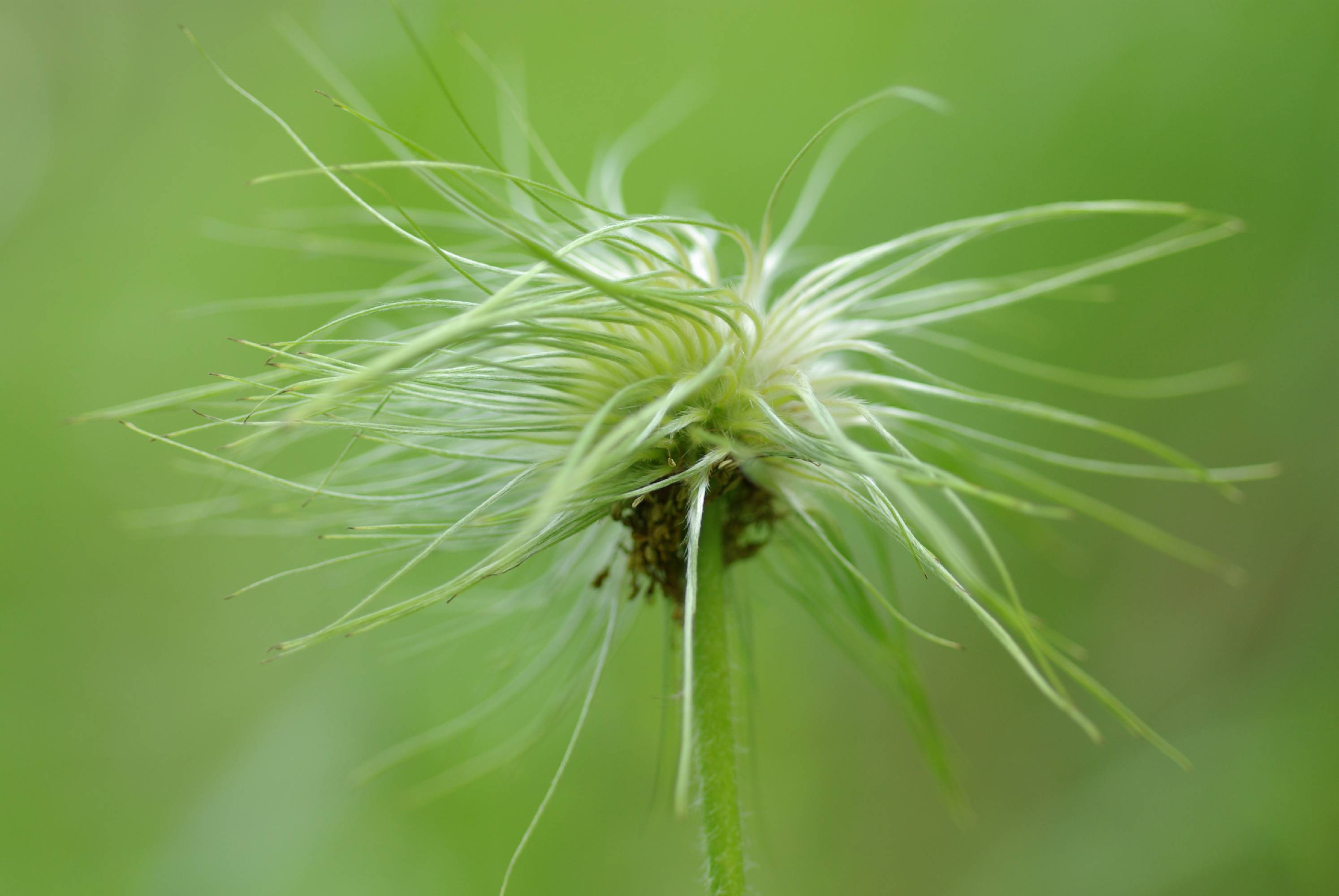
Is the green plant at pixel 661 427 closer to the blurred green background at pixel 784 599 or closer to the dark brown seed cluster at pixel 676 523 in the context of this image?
the dark brown seed cluster at pixel 676 523

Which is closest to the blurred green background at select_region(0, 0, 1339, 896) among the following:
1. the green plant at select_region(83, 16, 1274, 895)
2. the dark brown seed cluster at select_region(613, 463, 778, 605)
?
the green plant at select_region(83, 16, 1274, 895)

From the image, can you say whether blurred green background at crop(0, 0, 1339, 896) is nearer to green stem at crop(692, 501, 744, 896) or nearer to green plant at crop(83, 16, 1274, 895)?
green plant at crop(83, 16, 1274, 895)

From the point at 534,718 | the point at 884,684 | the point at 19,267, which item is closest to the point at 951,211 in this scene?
the point at 884,684

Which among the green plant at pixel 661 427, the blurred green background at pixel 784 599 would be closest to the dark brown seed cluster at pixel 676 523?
the green plant at pixel 661 427

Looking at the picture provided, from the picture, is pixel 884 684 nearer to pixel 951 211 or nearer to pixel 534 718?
pixel 534 718

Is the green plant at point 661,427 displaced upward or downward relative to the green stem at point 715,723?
upward

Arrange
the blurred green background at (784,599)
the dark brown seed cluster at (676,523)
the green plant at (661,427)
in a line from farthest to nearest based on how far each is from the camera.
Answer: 1. the blurred green background at (784,599)
2. the dark brown seed cluster at (676,523)
3. the green plant at (661,427)
